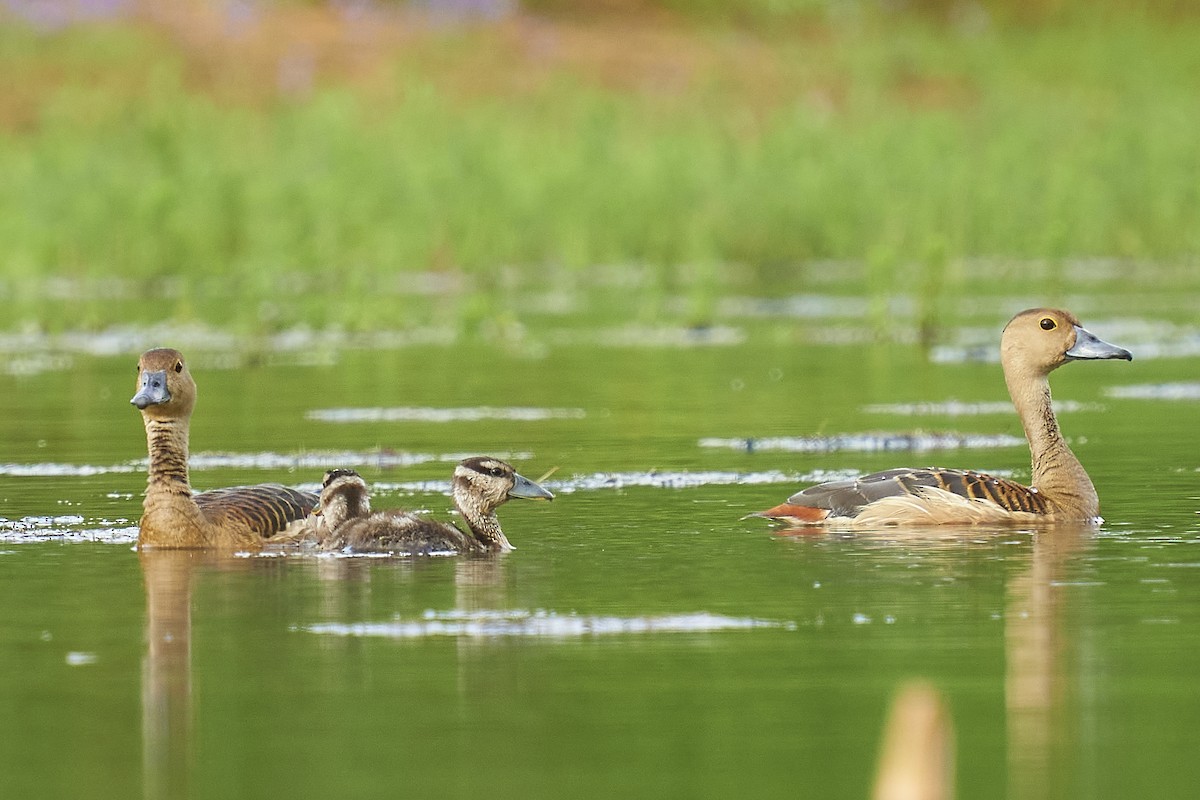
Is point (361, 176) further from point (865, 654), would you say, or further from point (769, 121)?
point (865, 654)

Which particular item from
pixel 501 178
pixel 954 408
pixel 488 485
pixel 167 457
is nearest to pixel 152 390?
pixel 167 457

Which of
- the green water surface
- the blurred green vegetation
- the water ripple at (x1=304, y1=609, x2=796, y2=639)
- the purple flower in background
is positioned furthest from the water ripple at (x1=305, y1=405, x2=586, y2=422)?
the purple flower in background

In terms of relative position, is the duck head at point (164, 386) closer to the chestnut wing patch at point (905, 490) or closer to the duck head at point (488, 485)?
the duck head at point (488, 485)

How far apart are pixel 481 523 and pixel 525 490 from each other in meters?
0.36

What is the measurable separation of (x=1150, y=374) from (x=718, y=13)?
1344 inches

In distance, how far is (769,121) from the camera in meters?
40.6

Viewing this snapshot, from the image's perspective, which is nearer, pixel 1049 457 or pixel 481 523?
pixel 481 523

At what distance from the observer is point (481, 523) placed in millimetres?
11484

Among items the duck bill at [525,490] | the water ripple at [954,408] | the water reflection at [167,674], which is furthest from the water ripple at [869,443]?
the water reflection at [167,674]

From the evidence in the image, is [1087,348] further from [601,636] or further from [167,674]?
[167,674]

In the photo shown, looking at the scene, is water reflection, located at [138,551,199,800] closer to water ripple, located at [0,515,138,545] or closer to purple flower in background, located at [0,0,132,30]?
water ripple, located at [0,515,138,545]

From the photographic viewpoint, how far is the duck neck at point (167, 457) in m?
11.8

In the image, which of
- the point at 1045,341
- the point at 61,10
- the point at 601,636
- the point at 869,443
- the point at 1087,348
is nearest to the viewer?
the point at 601,636

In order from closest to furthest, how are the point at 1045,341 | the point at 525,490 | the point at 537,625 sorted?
the point at 537,625, the point at 525,490, the point at 1045,341
